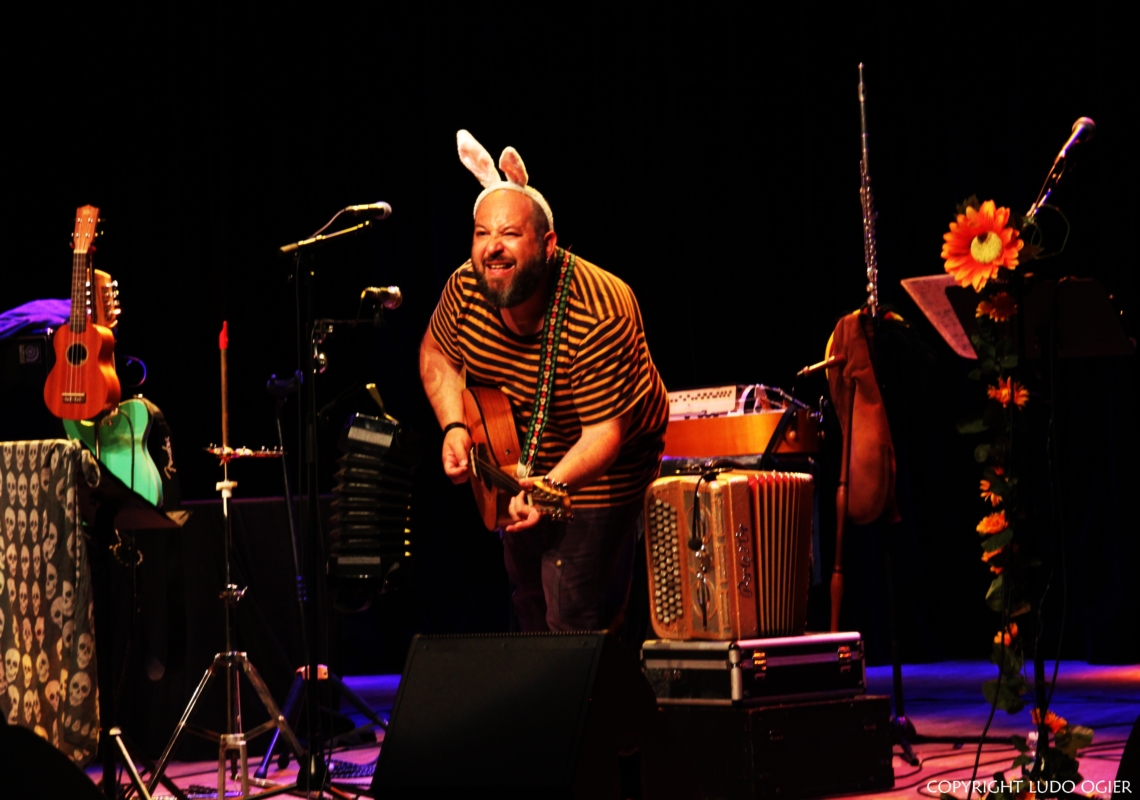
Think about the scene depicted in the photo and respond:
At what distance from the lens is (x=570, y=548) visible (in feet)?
12.8

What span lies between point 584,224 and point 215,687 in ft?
12.2

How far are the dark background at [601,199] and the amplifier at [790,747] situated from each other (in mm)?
3113

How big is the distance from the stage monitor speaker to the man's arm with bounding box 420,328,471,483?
87 centimetres

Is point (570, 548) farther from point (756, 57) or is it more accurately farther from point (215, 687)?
point (756, 57)

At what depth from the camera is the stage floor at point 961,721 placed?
4230 millimetres

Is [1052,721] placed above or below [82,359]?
below

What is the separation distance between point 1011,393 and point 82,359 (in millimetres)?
2883

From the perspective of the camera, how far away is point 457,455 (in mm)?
3891

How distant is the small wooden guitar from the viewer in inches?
148

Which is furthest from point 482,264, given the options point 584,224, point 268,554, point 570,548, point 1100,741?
point 584,224

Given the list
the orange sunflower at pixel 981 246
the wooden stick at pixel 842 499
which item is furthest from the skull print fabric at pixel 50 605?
the wooden stick at pixel 842 499

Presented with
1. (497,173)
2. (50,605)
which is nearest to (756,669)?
(497,173)

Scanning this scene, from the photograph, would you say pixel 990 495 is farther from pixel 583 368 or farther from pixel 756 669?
pixel 583 368

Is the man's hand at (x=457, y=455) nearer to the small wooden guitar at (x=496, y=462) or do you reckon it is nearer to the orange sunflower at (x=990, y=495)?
the small wooden guitar at (x=496, y=462)
